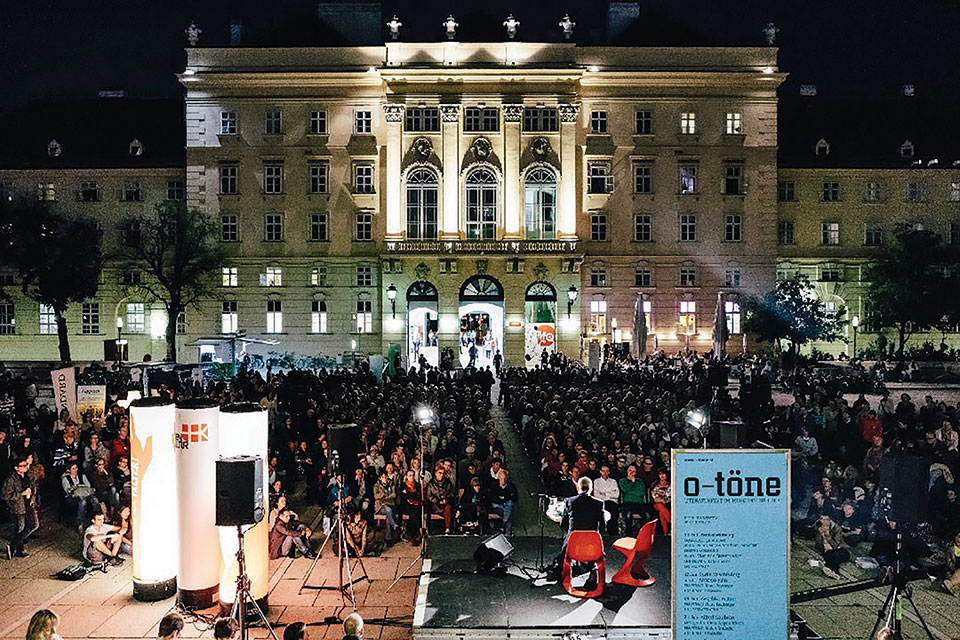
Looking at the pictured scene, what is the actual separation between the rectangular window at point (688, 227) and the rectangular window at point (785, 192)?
261 inches

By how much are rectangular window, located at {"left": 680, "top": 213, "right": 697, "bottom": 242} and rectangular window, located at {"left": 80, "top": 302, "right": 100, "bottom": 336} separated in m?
37.5

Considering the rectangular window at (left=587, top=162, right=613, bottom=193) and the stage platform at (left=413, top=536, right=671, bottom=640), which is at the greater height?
the rectangular window at (left=587, top=162, right=613, bottom=193)

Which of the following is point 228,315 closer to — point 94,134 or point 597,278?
point 94,134

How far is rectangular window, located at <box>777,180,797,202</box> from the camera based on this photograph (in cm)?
5250

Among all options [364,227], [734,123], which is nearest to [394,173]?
[364,227]

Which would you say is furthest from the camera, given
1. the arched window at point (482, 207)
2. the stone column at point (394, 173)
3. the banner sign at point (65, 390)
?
the arched window at point (482, 207)

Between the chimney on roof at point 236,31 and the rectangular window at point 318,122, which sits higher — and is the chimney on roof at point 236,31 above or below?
above

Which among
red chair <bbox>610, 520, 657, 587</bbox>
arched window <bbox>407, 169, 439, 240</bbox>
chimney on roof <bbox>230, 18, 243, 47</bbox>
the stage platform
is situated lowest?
the stage platform

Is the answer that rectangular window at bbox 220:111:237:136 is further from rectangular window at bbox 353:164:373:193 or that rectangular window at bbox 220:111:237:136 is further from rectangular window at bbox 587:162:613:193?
rectangular window at bbox 587:162:613:193

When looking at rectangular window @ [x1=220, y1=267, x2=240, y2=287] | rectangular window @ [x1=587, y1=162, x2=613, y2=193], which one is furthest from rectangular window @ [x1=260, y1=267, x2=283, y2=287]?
rectangular window @ [x1=587, y1=162, x2=613, y2=193]

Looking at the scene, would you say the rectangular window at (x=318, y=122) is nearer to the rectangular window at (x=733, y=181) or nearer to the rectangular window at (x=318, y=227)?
the rectangular window at (x=318, y=227)

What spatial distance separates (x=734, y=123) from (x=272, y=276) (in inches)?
1210

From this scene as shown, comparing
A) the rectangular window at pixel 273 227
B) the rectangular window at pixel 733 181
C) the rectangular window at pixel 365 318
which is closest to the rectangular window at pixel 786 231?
the rectangular window at pixel 733 181

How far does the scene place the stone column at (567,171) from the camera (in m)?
48.9
